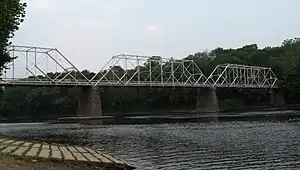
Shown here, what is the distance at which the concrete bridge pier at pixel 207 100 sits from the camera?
15588 centimetres

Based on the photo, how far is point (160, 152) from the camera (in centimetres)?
3162

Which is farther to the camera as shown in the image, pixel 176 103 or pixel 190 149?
pixel 176 103

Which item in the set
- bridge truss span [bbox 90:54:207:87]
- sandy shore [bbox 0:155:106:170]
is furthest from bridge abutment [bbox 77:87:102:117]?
sandy shore [bbox 0:155:106:170]

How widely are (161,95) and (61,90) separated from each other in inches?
1782

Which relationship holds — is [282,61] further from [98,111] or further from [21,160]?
[21,160]

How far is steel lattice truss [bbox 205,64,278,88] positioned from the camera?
174 m

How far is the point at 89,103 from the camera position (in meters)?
135

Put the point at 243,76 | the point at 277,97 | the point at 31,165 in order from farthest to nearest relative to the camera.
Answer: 1. the point at 243,76
2. the point at 277,97
3. the point at 31,165

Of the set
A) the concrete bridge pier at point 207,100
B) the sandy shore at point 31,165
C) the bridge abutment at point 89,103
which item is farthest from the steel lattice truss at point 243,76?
the sandy shore at point 31,165

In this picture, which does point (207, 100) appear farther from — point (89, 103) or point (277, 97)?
point (89, 103)

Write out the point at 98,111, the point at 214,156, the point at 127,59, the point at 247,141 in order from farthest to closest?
the point at 127,59 → the point at 98,111 → the point at 247,141 → the point at 214,156

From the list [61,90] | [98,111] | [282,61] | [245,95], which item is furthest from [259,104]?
[61,90]

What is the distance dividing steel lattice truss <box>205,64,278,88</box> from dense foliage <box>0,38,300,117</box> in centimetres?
359

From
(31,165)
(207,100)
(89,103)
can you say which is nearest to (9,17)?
(31,165)
